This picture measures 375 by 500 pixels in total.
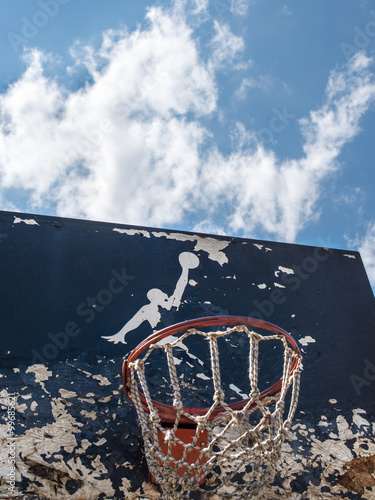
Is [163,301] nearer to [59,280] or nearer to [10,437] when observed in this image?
[59,280]

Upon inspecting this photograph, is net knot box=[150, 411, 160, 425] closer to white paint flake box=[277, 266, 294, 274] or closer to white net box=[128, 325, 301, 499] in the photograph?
white net box=[128, 325, 301, 499]

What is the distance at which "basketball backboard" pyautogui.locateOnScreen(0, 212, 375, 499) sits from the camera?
2.08 metres

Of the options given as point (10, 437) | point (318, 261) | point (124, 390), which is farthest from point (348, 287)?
point (10, 437)

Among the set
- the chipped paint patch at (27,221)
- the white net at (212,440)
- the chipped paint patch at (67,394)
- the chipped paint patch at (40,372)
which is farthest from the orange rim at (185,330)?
the chipped paint patch at (27,221)

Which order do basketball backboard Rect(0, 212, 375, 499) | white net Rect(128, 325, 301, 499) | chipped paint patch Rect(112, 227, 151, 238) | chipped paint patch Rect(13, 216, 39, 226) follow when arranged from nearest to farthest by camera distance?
1. white net Rect(128, 325, 301, 499)
2. basketball backboard Rect(0, 212, 375, 499)
3. chipped paint patch Rect(13, 216, 39, 226)
4. chipped paint patch Rect(112, 227, 151, 238)

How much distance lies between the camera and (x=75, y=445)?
2.07 metres

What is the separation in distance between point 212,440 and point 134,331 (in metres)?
0.90

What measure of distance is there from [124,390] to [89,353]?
0.37m

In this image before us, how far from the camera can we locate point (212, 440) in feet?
Answer: 5.99

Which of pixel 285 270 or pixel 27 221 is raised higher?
pixel 27 221

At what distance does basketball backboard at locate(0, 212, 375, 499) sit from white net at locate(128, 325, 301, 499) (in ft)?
0.86

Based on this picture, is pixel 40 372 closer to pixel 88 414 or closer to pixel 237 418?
pixel 88 414

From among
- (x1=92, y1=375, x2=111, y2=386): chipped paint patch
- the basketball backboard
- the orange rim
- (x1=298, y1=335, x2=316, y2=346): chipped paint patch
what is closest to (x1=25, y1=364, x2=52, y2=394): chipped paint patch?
the basketball backboard

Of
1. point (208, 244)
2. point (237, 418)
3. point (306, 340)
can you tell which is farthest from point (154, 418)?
point (208, 244)
